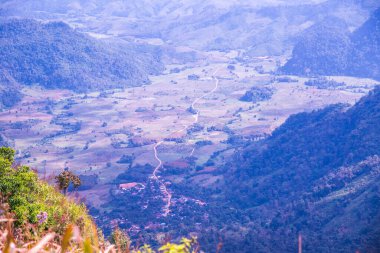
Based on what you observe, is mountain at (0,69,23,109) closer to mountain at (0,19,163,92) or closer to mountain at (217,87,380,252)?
mountain at (0,19,163,92)

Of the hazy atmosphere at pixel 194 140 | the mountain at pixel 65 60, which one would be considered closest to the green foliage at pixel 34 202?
the hazy atmosphere at pixel 194 140

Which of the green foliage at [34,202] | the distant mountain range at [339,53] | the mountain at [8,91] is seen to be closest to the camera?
the green foliage at [34,202]

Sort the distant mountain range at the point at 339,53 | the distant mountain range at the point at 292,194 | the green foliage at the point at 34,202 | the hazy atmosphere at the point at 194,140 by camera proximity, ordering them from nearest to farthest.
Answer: the green foliage at the point at 34,202, the hazy atmosphere at the point at 194,140, the distant mountain range at the point at 292,194, the distant mountain range at the point at 339,53

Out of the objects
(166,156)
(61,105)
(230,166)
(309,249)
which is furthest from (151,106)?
(309,249)

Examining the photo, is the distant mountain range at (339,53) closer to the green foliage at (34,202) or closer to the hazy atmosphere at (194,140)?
the hazy atmosphere at (194,140)

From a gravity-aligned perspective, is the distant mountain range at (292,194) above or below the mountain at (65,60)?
above

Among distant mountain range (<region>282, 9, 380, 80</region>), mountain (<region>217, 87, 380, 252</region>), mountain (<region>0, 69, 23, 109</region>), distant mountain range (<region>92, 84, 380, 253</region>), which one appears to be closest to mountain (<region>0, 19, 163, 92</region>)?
mountain (<region>0, 69, 23, 109</region>)
